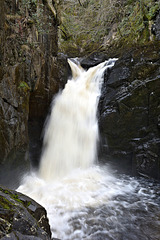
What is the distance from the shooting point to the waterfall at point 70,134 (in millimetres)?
7199

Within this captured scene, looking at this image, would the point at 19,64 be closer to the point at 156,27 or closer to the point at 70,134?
the point at 70,134

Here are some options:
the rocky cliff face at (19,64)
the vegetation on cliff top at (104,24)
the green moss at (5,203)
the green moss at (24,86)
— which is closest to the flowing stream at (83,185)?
the rocky cliff face at (19,64)

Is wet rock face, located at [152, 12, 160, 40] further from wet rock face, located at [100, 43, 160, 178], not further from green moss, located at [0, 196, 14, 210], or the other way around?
green moss, located at [0, 196, 14, 210]

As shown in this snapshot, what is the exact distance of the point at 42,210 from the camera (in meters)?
2.52

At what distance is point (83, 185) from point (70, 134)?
8.85ft

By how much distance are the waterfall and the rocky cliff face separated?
168 centimetres

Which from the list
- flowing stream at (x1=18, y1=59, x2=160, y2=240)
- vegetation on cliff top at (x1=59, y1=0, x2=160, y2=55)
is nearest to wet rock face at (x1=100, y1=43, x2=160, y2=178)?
flowing stream at (x1=18, y1=59, x2=160, y2=240)

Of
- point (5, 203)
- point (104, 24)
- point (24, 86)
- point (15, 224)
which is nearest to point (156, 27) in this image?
point (104, 24)

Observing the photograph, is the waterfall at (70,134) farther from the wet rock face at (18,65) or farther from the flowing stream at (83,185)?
the wet rock face at (18,65)

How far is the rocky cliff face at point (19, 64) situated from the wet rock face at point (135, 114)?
331 centimetres

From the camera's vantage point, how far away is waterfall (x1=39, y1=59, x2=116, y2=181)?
7199 millimetres

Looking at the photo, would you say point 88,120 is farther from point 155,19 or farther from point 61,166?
point 155,19

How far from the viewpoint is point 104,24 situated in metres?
13.5

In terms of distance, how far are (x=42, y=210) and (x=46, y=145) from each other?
5083 millimetres
